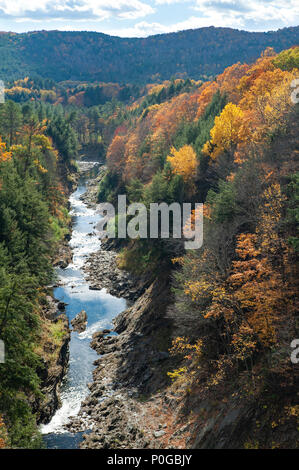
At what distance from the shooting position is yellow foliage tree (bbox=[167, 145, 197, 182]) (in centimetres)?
5453

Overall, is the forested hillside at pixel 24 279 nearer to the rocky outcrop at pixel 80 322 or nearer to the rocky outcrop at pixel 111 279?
the rocky outcrop at pixel 80 322

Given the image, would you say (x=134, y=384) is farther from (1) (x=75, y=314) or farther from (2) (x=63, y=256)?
(2) (x=63, y=256)

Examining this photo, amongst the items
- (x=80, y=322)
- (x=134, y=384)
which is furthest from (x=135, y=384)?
(x=80, y=322)

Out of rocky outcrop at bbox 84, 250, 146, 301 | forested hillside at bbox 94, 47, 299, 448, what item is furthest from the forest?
rocky outcrop at bbox 84, 250, 146, 301

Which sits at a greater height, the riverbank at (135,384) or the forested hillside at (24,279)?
the forested hillside at (24,279)

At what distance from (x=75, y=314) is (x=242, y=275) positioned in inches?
1145

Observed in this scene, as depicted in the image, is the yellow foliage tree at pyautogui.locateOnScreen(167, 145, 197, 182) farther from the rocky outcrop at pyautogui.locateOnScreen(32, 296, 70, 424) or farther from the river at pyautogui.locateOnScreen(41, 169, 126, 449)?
the rocky outcrop at pyautogui.locateOnScreen(32, 296, 70, 424)

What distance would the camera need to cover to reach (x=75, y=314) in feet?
159

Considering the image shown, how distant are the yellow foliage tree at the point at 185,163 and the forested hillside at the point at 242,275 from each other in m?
0.15

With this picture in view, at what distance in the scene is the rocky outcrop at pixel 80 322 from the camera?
4591 centimetres

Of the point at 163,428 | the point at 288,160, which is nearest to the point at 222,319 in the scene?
the point at 163,428

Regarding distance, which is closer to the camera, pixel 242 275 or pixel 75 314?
pixel 242 275

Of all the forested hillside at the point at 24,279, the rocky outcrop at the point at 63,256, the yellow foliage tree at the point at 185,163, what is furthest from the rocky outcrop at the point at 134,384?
the rocky outcrop at the point at 63,256
